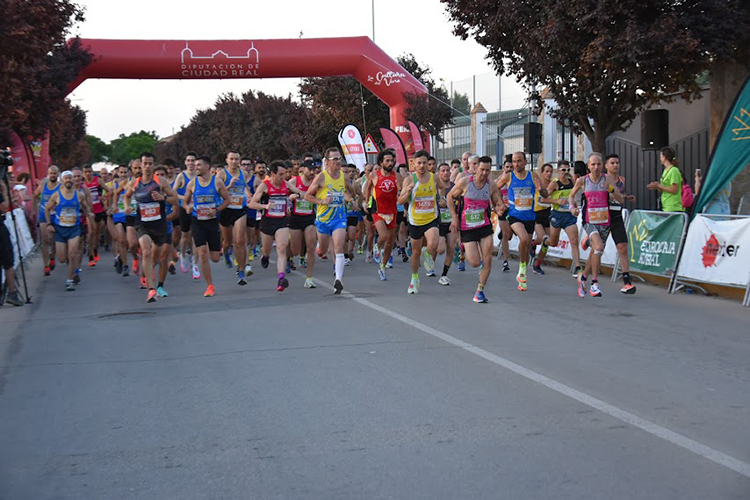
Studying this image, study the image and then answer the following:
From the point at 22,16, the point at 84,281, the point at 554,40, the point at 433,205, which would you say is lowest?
the point at 84,281

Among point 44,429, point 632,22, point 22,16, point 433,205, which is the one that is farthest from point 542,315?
point 22,16

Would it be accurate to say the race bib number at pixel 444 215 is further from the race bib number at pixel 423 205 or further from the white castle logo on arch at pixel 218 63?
the white castle logo on arch at pixel 218 63

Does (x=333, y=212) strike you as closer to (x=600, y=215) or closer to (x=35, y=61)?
(x=600, y=215)

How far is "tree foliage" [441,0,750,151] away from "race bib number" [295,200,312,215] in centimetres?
620

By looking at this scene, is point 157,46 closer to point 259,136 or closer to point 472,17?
point 472,17

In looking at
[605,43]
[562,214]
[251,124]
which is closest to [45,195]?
[562,214]

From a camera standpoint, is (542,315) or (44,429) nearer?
(44,429)

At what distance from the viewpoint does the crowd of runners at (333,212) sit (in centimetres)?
1279

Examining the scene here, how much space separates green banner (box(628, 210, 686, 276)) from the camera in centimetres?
1349

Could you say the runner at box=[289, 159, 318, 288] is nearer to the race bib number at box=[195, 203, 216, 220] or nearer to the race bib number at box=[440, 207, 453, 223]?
the race bib number at box=[195, 203, 216, 220]

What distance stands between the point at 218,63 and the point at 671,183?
1905cm

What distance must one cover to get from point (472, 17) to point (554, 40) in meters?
3.28

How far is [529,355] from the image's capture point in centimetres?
805

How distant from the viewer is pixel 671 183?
1477 cm
